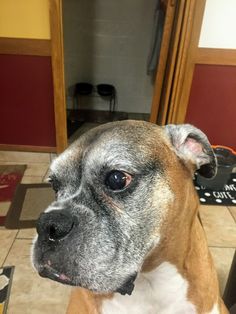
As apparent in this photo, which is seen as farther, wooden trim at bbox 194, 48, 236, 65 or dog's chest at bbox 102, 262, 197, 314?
wooden trim at bbox 194, 48, 236, 65

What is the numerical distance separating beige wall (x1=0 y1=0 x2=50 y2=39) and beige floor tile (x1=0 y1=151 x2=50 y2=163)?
1.05m

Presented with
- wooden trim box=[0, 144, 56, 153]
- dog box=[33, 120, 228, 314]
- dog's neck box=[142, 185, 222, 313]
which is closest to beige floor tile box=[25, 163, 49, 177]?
wooden trim box=[0, 144, 56, 153]

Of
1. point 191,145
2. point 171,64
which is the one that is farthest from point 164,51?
point 191,145

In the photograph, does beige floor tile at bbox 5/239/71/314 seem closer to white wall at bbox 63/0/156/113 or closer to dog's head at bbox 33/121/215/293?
dog's head at bbox 33/121/215/293

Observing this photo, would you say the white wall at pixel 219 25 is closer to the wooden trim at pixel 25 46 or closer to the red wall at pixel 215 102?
the red wall at pixel 215 102

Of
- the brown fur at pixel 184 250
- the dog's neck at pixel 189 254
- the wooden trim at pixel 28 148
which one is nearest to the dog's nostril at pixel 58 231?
the brown fur at pixel 184 250

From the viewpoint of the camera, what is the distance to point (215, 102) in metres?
2.81

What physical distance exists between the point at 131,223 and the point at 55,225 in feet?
0.64

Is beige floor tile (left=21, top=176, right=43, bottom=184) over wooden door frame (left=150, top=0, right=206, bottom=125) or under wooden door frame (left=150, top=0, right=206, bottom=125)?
under

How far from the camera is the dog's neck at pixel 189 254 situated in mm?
948

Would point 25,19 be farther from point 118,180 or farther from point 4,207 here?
point 118,180

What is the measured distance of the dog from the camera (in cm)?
81

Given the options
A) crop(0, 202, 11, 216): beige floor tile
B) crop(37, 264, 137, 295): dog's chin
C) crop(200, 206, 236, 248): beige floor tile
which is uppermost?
crop(37, 264, 137, 295): dog's chin

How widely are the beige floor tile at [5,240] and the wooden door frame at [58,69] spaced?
1059 millimetres
